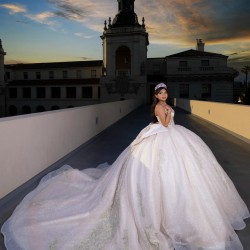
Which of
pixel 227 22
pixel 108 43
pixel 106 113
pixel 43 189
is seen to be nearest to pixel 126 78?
pixel 108 43

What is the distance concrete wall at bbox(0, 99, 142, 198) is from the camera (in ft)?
14.9

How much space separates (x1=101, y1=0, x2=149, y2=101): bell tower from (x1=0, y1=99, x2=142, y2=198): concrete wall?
35240mm

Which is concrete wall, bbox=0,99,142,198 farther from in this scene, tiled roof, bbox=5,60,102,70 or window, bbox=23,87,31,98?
window, bbox=23,87,31,98

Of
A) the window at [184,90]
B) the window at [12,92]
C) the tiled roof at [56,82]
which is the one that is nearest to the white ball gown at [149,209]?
the window at [184,90]

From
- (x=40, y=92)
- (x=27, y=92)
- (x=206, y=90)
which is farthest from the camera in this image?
(x=27, y=92)

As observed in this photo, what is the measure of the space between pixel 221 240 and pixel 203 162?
995mm

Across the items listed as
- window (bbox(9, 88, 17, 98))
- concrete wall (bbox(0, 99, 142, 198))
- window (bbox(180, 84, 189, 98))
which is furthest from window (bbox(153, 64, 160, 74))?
concrete wall (bbox(0, 99, 142, 198))

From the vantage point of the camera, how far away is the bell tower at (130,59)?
43.8 metres

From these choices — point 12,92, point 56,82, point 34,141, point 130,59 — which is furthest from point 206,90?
point 34,141

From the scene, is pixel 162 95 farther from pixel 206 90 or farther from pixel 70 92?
pixel 70 92

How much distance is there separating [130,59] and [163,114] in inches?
1725

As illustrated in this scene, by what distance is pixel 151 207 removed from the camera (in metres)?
3.28

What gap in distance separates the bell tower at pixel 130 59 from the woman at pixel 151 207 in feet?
132

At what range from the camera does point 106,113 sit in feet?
44.1
